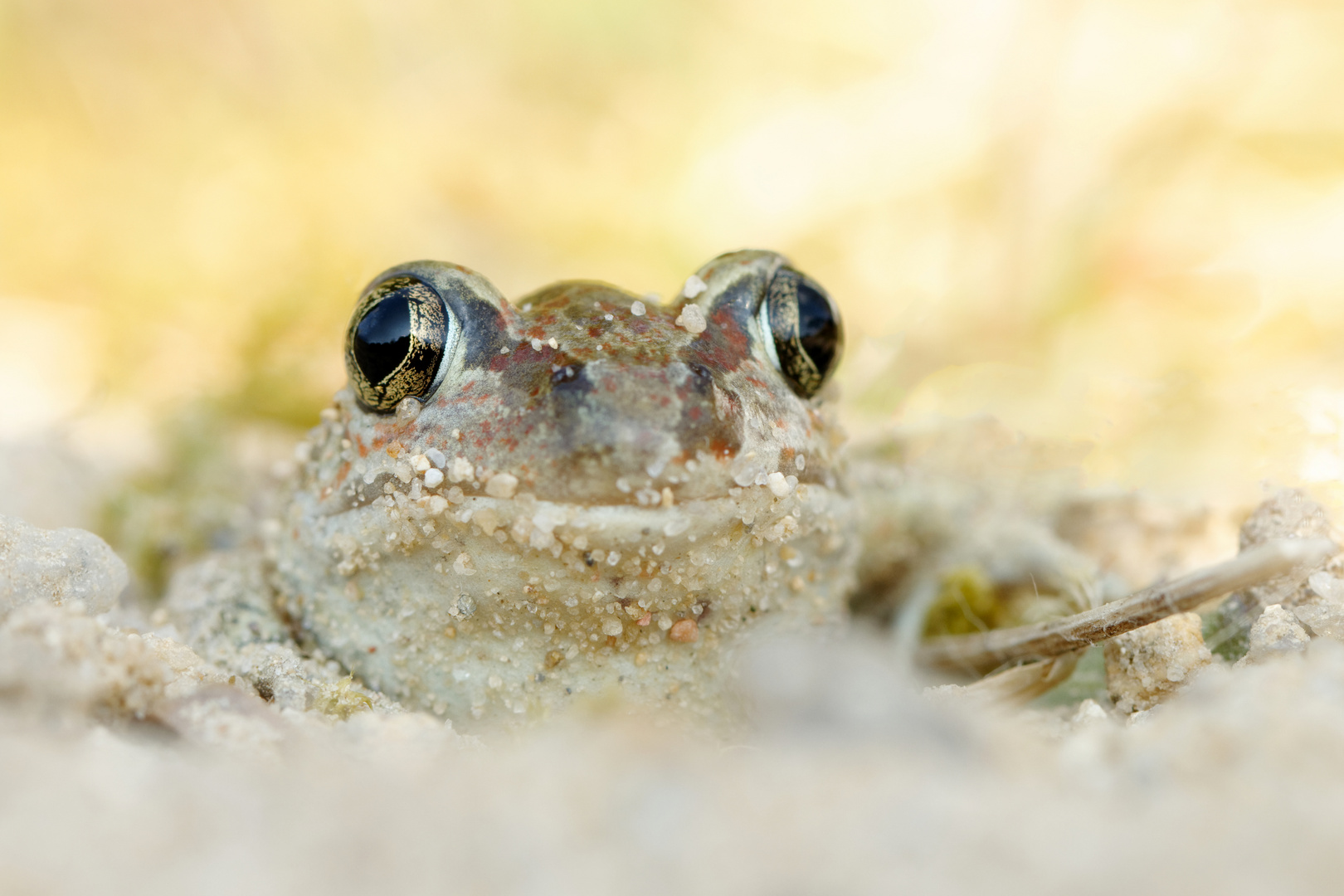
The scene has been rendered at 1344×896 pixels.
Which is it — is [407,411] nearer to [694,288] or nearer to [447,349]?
[447,349]

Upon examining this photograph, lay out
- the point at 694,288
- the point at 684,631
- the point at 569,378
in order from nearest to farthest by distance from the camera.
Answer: the point at 569,378, the point at 684,631, the point at 694,288

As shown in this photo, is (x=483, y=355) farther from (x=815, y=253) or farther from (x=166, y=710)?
(x=815, y=253)

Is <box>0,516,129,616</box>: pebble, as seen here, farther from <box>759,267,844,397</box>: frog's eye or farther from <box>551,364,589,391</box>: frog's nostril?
<box>759,267,844,397</box>: frog's eye

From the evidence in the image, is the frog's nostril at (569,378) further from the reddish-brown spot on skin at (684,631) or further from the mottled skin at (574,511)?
the reddish-brown spot on skin at (684,631)

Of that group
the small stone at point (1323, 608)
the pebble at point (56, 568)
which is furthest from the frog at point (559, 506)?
the small stone at point (1323, 608)

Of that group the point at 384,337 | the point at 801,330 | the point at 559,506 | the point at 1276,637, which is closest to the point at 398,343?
the point at 384,337

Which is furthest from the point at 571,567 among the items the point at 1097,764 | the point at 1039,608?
the point at 1039,608
